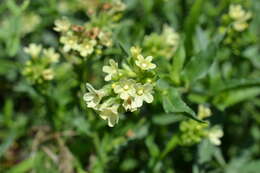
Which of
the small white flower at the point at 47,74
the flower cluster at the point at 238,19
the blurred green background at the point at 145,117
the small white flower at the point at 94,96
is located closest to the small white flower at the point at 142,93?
the small white flower at the point at 94,96

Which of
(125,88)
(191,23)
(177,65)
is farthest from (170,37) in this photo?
(125,88)

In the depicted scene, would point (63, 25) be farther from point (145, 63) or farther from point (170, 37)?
point (170, 37)

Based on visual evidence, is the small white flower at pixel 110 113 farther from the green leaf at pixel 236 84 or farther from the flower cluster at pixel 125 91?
the green leaf at pixel 236 84

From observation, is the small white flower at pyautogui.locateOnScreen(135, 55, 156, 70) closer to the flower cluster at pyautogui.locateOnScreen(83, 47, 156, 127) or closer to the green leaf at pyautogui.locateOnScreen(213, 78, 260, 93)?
the flower cluster at pyautogui.locateOnScreen(83, 47, 156, 127)

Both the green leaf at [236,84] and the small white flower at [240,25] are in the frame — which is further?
the small white flower at [240,25]

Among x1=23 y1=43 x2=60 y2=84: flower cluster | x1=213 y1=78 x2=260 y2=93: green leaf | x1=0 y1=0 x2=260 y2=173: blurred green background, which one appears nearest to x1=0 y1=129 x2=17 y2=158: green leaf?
x1=0 y1=0 x2=260 y2=173: blurred green background
